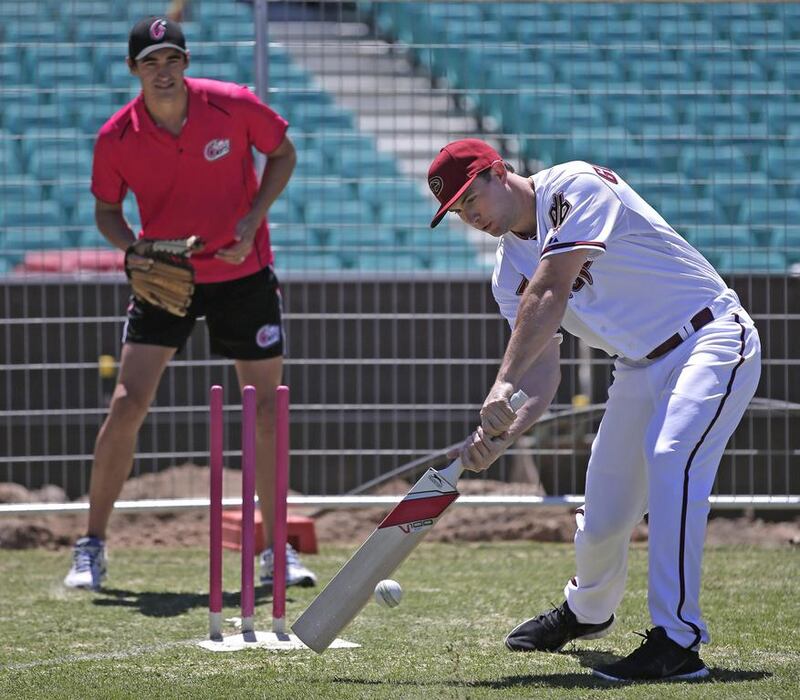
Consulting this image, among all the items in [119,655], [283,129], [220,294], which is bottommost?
[119,655]

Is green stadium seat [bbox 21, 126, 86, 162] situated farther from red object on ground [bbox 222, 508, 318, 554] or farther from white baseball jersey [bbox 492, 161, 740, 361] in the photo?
white baseball jersey [bbox 492, 161, 740, 361]

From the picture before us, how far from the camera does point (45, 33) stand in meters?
8.05

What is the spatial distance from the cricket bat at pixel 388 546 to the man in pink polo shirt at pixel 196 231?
1.80 m

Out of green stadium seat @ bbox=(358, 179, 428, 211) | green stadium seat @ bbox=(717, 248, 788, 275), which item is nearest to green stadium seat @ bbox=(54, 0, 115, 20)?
green stadium seat @ bbox=(358, 179, 428, 211)

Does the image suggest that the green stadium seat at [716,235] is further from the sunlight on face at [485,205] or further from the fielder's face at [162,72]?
the sunlight on face at [485,205]

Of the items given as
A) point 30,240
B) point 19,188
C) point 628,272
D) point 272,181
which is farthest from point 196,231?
point 30,240

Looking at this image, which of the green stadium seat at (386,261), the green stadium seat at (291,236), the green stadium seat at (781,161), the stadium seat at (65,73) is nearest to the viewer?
the green stadium seat at (291,236)

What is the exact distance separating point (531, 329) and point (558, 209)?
0.36 m

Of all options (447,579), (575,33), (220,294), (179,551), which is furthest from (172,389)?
(575,33)

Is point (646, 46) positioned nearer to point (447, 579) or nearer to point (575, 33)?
point (575, 33)

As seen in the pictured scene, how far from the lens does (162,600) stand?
5.54m

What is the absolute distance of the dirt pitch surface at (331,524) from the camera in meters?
7.23

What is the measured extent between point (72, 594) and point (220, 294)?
140 centimetres

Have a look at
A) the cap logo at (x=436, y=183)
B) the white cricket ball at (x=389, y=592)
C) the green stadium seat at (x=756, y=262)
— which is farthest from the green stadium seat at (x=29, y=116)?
the cap logo at (x=436, y=183)
